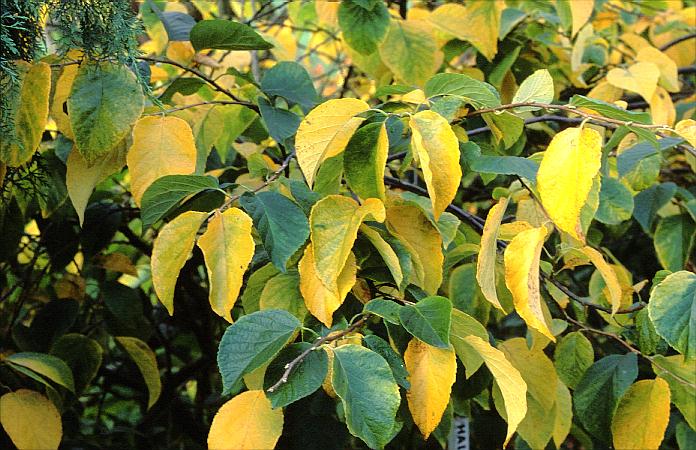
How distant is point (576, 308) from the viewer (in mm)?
878

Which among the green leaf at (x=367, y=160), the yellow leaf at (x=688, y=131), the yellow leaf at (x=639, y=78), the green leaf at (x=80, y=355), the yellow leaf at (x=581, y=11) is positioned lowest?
the green leaf at (x=80, y=355)

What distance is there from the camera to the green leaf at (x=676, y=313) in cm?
63

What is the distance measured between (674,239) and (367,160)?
0.56 meters

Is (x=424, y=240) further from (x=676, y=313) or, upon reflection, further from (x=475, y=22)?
(x=475, y=22)

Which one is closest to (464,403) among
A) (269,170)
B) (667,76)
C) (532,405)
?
(532,405)

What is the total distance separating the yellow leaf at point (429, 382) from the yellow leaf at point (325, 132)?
165 mm

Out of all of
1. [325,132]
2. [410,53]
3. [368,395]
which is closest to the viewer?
[368,395]

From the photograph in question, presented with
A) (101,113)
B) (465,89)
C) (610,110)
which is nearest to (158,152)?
(101,113)

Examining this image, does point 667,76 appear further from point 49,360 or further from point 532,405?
point 49,360

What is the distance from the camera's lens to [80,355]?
37.7 inches

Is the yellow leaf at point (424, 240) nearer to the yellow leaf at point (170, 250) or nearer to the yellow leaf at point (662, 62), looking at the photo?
the yellow leaf at point (170, 250)

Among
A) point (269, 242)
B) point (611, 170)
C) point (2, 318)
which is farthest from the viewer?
point (2, 318)

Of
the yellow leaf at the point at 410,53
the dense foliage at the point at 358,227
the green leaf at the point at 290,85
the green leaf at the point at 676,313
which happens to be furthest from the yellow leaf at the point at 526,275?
the yellow leaf at the point at 410,53

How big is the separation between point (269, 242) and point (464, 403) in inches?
12.7
